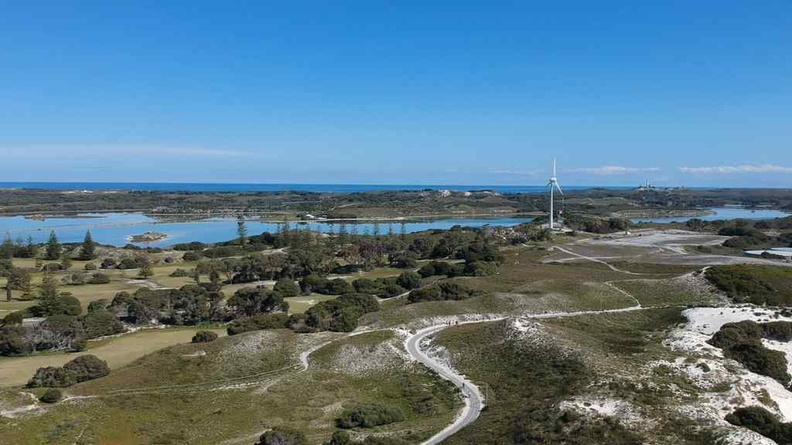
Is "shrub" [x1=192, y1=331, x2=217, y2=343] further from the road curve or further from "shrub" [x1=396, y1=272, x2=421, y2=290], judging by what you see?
"shrub" [x1=396, y1=272, x2=421, y2=290]

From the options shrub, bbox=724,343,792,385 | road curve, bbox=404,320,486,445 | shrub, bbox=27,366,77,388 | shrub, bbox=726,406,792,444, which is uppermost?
shrub, bbox=726,406,792,444

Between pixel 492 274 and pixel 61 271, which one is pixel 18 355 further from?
pixel 492 274

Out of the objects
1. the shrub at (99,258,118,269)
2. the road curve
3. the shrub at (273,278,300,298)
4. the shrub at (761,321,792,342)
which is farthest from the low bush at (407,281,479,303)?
the shrub at (99,258,118,269)

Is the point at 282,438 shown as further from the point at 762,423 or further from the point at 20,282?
the point at 20,282

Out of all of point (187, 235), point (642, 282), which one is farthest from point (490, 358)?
point (187, 235)

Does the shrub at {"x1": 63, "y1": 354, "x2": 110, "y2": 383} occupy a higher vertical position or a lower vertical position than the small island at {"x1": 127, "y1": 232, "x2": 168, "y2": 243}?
higher

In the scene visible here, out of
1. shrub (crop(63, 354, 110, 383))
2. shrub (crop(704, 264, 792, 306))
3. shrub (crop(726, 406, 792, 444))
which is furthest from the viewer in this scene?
shrub (crop(704, 264, 792, 306))

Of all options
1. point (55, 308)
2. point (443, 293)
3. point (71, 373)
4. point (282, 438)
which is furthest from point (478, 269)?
point (282, 438)
